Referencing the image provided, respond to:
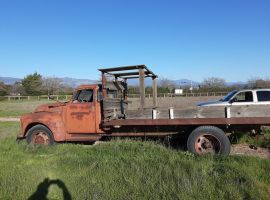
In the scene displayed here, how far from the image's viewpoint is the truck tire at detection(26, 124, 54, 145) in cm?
1015

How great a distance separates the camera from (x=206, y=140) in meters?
8.40

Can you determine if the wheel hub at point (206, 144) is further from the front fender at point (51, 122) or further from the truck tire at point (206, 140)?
the front fender at point (51, 122)

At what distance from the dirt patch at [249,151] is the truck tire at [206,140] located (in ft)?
2.44

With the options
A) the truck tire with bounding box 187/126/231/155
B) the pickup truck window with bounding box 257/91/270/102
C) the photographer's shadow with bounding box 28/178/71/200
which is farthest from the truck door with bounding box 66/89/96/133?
the pickup truck window with bounding box 257/91/270/102

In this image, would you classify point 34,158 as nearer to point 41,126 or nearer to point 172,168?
point 41,126

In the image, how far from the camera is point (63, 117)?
33.2 feet

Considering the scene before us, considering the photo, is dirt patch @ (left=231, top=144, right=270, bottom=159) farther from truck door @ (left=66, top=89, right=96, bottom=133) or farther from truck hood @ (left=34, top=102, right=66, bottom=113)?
truck hood @ (left=34, top=102, right=66, bottom=113)

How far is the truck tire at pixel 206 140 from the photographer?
324 inches

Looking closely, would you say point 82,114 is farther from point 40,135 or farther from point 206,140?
point 206,140

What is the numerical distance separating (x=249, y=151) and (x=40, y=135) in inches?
228

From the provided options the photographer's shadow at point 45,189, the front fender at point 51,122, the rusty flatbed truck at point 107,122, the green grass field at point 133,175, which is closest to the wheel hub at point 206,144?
the rusty flatbed truck at point 107,122

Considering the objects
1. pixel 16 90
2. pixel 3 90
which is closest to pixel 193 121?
pixel 3 90

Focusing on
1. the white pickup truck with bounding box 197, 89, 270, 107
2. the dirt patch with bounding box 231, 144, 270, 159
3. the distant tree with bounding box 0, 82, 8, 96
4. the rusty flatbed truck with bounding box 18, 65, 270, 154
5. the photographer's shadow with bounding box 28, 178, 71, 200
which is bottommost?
the photographer's shadow with bounding box 28, 178, 71, 200

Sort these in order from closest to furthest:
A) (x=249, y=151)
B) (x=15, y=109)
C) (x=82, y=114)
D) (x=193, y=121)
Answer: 1. (x=193, y=121)
2. (x=249, y=151)
3. (x=82, y=114)
4. (x=15, y=109)
